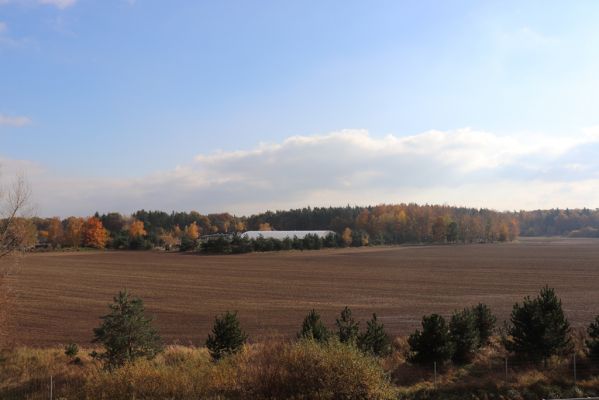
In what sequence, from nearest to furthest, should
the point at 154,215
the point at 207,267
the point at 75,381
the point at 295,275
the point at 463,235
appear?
the point at 75,381 → the point at 295,275 → the point at 207,267 → the point at 463,235 → the point at 154,215

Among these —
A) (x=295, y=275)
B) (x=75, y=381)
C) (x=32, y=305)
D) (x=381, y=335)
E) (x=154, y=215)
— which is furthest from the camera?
(x=154, y=215)

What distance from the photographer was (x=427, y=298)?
42.2 metres

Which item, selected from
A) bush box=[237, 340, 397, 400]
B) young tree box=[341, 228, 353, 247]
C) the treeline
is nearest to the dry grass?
bush box=[237, 340, 397, 400]

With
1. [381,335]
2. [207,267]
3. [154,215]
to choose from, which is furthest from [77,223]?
[381,335]

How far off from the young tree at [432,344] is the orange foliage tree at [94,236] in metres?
133

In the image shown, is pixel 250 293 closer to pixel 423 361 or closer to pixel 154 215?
pixel 423 361

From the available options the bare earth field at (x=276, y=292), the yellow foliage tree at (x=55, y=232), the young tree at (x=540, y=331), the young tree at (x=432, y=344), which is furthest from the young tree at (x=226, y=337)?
the yellow foliage tree at (x=55, y=232)

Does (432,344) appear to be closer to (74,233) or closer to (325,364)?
(325,364)

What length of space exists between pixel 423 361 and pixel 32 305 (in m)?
35.0

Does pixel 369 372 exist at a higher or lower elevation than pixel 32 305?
higher

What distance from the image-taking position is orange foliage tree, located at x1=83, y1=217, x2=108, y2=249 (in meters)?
136

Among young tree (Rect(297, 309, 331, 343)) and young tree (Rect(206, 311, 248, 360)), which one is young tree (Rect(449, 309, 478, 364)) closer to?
young tree (Rect(297, 309, 331, 343))

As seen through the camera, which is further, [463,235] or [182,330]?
[463,235]

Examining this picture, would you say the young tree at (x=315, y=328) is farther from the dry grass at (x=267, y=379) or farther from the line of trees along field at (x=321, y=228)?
the line of trees along field at (x=321, y=228)
